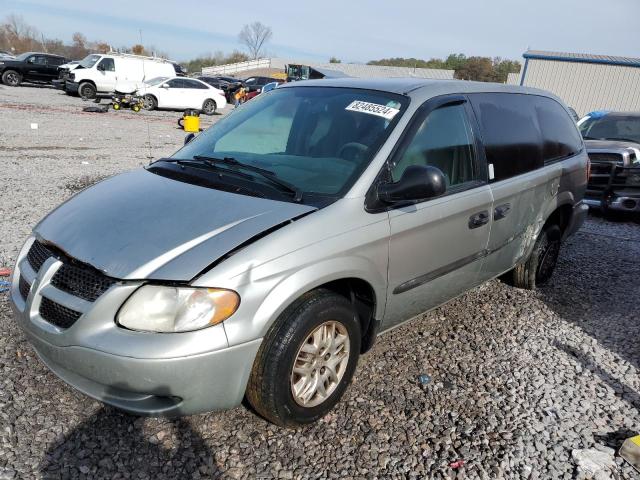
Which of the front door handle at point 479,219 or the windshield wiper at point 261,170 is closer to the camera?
the windshield wiper at point 261,170

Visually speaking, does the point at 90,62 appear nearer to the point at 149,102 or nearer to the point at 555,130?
the point at 149,102

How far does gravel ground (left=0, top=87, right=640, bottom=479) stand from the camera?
2.36 metres

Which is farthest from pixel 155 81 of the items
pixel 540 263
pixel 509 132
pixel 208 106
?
pixel 509 132

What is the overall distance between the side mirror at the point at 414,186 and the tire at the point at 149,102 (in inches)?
819

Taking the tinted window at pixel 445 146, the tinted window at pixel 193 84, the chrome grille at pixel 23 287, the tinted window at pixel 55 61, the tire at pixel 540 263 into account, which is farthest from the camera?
the tinted window at pixel 55 61

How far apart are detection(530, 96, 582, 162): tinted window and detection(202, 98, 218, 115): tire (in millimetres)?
19653

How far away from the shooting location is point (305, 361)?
8.29 ft

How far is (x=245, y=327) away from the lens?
7.09ft

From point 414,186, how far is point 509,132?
1603mm

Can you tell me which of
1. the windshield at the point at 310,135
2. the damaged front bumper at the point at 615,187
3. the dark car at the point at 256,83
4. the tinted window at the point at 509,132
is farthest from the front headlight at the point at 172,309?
the dark car at the point at 256,83

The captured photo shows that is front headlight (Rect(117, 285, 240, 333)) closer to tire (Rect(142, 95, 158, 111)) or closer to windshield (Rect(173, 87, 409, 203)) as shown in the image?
windshield (Rect(173, 87, 409, 203))

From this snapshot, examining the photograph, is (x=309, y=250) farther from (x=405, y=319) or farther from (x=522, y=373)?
(x=522, y=373)

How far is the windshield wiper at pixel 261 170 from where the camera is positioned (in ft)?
8.76

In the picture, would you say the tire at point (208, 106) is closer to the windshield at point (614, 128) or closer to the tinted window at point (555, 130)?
the windshield at point (614, 128)
